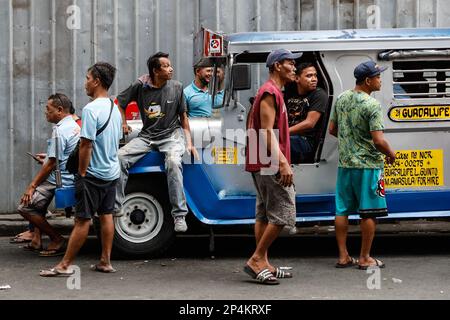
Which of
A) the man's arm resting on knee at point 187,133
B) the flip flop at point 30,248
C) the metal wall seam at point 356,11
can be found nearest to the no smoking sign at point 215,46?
the man's arm resting on knee at point 187,133

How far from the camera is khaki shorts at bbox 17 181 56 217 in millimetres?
9312

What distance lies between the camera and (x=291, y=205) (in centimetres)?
779

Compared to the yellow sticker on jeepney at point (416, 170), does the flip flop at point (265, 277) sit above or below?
below

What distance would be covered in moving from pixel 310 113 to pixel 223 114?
0.85 meters

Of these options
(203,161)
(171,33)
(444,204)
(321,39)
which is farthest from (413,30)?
(171,33)

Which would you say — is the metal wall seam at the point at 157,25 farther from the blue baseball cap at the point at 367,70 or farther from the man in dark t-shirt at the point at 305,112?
the blue baseball cap at the point at 367,70

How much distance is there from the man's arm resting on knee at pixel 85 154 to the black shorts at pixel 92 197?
11cm

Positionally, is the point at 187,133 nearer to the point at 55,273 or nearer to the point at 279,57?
the point at 279,57

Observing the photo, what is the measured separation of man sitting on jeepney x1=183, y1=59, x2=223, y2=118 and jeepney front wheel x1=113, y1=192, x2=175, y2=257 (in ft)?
3.61

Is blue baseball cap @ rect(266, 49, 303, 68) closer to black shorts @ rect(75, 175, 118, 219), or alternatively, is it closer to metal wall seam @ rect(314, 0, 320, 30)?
black shorts @ rect(75, 175, 118, 219)

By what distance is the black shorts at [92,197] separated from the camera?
8.07 metres

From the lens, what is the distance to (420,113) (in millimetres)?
8914

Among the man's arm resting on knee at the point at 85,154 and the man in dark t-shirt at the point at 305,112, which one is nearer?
the man's arm resting on knee at the point at 85,154

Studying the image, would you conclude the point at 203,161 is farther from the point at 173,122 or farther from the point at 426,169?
the point at 426,169
